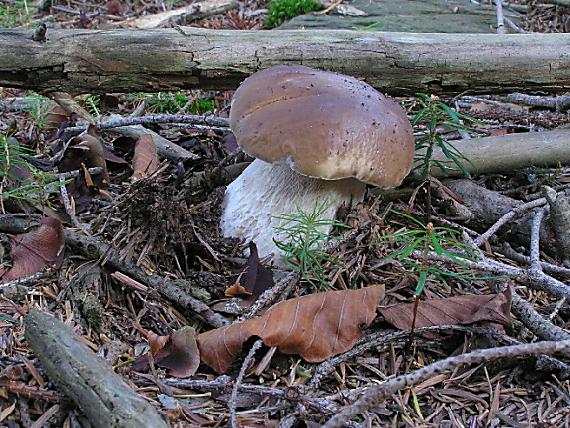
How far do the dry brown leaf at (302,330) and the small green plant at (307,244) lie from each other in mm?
135

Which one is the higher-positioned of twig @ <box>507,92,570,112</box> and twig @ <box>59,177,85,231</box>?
twig @ <box>507,92,570,112</box>

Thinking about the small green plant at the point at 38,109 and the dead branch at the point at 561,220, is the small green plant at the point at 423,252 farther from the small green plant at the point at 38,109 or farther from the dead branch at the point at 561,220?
the small green plant at the point at 38,109

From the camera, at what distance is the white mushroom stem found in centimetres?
243

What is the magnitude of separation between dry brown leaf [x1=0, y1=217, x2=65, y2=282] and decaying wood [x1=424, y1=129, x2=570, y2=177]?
181 centimetres

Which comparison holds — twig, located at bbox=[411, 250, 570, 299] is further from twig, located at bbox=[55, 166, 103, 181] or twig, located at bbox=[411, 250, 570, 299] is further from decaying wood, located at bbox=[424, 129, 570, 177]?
twig, located at bbox=[55, 166, 103, 181]

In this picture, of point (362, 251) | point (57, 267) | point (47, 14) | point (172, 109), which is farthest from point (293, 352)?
point (47, 14)

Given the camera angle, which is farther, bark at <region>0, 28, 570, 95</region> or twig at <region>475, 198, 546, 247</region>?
bark at <region>0, 28, 570, 95</region>

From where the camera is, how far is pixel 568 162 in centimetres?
310

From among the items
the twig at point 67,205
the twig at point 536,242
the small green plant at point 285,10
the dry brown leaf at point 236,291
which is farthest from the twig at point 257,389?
the small green plant at point 285,10

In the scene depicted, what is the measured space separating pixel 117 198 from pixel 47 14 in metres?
3.96

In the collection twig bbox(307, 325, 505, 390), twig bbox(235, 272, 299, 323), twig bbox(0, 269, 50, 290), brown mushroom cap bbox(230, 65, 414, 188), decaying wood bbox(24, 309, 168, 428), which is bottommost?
twig bbox(307, 325, 505, 390)

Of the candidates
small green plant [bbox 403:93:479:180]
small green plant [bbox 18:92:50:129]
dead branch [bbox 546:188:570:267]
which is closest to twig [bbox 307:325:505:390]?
dead branch [bbox 546:188:570:267]

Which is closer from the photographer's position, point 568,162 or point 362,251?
point 362,251

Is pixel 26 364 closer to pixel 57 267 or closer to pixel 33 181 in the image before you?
pixel 57 267
